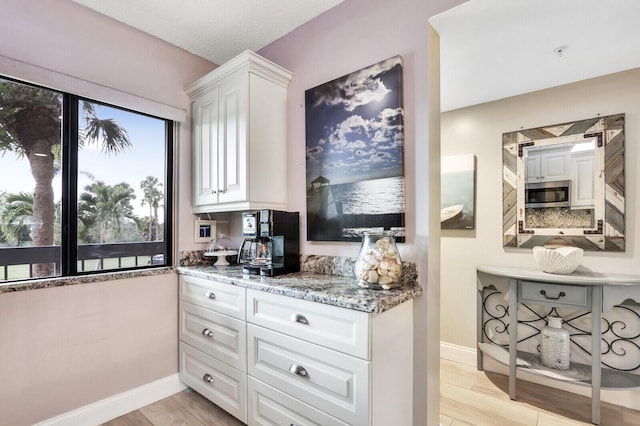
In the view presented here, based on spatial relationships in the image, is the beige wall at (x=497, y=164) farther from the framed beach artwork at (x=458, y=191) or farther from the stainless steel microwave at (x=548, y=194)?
the stainless steel microwave at (x=548, y=194)

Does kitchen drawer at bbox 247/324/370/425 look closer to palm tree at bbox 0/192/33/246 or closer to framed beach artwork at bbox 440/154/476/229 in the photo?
palm tree at bbox 0/192/33/246

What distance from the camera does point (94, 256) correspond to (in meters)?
2.09

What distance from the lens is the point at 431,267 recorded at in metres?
1.64

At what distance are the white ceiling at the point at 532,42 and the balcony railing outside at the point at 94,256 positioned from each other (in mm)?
2417

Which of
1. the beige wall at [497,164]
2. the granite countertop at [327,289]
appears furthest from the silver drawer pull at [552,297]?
the granite countertop at [327,289]

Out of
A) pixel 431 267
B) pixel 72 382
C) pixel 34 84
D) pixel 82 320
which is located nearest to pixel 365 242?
pixel 431 267

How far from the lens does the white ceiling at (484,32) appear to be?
157 cm

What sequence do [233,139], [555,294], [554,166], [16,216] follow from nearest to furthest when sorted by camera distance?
1. [16,216]
2. [555,294]
3. [233,139]
4. [554,166]

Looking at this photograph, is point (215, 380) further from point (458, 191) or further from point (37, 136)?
point (458, 191)

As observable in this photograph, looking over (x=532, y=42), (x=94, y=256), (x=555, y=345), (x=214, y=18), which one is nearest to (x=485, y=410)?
Result: (x=555, y=345)

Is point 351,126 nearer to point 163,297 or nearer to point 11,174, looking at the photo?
point 163,297

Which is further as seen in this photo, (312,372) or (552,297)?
(552,297)

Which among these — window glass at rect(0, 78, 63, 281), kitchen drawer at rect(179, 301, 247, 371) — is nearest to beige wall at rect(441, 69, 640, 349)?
kitchen drawer at rect(179, 301, 247, 371)

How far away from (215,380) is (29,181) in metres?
1.67
